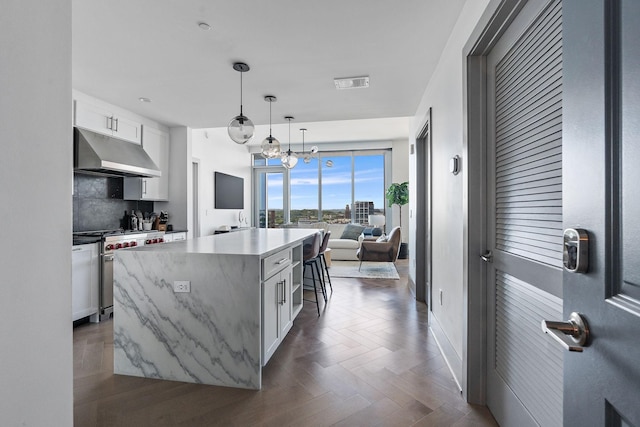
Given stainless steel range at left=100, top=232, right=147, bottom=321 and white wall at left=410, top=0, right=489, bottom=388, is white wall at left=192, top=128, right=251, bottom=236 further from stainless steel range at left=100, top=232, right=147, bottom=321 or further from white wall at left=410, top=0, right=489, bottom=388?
white wall at left=410, top=0, right=489, bottom=388

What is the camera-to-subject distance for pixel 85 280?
3322mm

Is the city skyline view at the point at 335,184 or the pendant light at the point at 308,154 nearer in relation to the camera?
the pendant light at the point at 308,154

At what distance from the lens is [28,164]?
2.23 ft

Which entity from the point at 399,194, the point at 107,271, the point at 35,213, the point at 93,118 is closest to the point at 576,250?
the point at 35,213

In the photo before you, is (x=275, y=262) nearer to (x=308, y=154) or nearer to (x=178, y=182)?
(x=178, y=182)

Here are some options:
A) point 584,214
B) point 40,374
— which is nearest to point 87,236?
point 40,374

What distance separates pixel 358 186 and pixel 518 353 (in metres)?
7.50

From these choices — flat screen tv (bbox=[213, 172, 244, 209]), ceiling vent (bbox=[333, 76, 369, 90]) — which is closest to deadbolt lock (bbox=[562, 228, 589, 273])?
ceiling vent (bbox=[333, 76, 369, 90])

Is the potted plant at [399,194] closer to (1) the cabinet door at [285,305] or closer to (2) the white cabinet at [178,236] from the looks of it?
(2) the white cabinet at [178,236]

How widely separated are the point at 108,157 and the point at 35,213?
3609 millimetres

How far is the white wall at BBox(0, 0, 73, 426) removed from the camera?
64 cm

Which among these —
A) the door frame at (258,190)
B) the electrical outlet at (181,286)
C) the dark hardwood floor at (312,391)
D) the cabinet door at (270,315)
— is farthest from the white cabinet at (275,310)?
the door frame at (258,190)

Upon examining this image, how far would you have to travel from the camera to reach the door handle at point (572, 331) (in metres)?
0.62

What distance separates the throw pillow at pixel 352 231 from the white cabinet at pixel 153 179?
4247 millimetres
